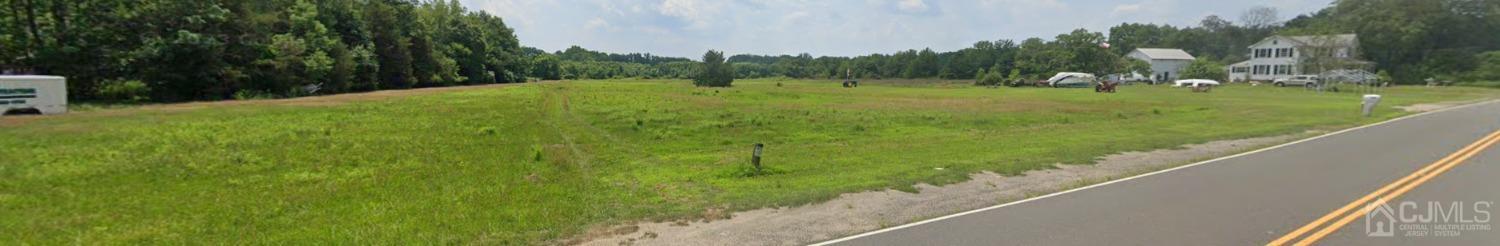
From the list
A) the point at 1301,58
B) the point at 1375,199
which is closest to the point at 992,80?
the point at 1301,58

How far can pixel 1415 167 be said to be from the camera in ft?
43.1

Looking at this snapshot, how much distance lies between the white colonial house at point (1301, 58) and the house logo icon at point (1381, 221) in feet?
238

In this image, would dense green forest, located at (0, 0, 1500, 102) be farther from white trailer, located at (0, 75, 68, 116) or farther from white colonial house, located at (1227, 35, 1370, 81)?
white trailer, located at (0, 75, 68, 116)

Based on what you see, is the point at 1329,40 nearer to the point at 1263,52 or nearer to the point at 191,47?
the point at 1263,52

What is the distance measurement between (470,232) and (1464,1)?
131 meters

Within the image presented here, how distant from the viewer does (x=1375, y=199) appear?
32.1 feet

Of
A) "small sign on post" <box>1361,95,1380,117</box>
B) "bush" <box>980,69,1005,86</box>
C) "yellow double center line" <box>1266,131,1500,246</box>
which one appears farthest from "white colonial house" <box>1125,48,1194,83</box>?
"yellow double center line" <box>1266,131,1500,246</box>

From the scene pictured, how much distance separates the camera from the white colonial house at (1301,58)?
73.3 meters

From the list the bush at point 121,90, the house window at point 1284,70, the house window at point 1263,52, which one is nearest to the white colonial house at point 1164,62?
the house window at point 1263,52

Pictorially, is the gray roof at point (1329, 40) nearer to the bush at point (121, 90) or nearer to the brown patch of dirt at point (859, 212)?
the brown patch of dirt at point (859, 212)

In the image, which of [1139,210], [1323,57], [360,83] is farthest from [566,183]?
[1323,57]

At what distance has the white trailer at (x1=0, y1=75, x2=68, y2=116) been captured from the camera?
75.7 feet

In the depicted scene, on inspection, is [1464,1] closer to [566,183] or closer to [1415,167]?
[1415,167]

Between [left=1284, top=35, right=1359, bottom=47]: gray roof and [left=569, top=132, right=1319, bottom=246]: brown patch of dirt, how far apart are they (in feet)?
279
